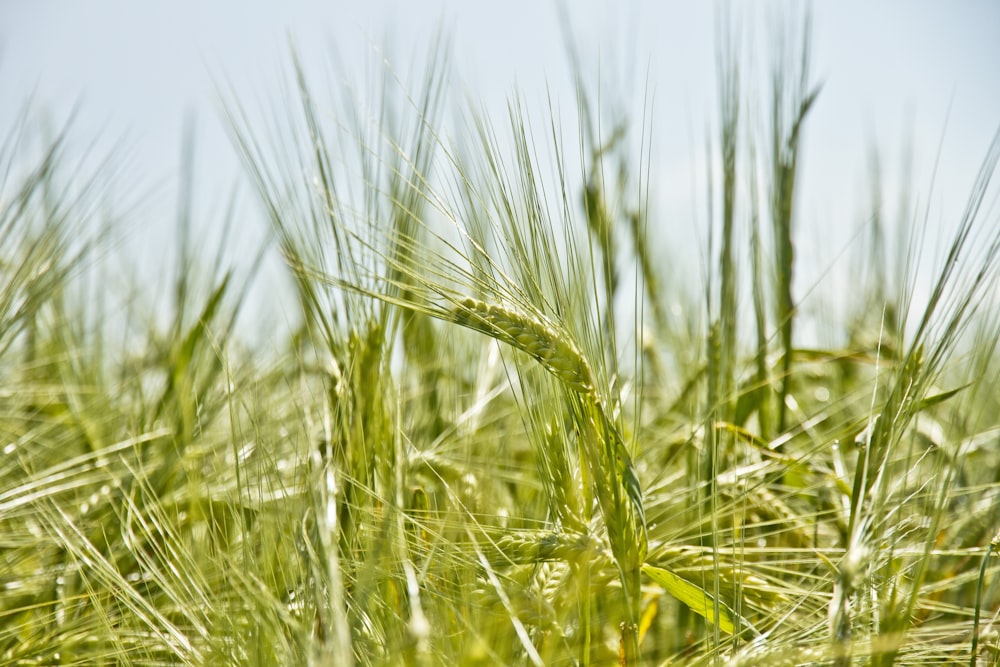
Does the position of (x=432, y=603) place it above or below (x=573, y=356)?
below

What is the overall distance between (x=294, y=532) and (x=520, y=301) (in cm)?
16

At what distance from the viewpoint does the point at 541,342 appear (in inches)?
14.1

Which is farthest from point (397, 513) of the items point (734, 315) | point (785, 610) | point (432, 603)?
point (734, 315)

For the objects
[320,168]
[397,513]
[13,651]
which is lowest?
[13,651]

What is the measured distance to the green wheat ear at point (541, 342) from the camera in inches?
13.9

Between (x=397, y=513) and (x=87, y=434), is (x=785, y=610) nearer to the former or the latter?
(x=397, y=513)

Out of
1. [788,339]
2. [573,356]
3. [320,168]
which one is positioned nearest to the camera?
[573,356]

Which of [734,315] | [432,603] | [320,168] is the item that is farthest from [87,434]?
[734,315]

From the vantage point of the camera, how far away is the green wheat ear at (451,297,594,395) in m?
0.35

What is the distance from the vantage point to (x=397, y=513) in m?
0.36

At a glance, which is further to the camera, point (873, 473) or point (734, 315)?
point (734, 315)

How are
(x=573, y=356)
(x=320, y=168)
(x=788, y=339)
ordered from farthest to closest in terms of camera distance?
(x=788, y=339) < (x=320, y=168) < (x=573, y=356)

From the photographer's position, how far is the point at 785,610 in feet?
1.34

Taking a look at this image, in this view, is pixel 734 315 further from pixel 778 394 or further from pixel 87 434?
pixel 87 434
